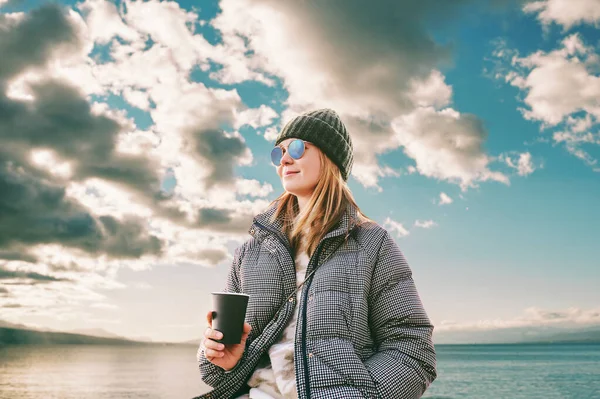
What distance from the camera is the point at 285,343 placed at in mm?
2604

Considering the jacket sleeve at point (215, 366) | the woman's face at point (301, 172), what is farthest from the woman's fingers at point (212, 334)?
the woman's face at point (301, 172)

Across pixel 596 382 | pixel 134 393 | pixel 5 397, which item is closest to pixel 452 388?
pixel 596 382

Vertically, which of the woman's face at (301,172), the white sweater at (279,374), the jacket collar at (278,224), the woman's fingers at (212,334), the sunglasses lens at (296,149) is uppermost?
the sunglasses lens at (296,149)

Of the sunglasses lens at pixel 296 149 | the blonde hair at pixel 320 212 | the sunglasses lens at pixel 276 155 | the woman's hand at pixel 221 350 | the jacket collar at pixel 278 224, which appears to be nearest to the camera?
the woman's hand at pixel 221 350

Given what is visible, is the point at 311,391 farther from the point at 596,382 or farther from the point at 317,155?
the point at 596,382

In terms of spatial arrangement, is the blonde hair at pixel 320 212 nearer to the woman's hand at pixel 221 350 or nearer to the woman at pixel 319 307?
the woman at pixel 319 307

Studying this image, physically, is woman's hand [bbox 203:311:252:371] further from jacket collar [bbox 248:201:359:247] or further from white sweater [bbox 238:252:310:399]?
jacket collar [bbox 248:201:359:247]

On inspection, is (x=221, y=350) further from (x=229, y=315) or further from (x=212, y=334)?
(x=229, y=315)

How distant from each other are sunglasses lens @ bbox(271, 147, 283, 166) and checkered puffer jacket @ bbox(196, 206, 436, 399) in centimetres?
54

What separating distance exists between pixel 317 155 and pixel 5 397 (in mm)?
51489

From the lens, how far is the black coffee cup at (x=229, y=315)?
2256 millimetres

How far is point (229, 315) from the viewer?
90.7 inches

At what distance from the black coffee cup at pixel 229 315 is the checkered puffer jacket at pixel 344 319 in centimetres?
31

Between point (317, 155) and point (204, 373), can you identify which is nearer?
point (204, 373)
